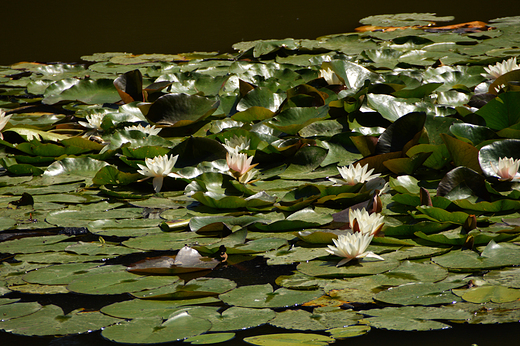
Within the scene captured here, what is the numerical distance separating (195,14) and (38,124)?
479cm

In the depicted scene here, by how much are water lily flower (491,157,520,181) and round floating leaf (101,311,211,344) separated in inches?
49.2

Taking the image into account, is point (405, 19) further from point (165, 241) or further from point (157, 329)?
point (157, 329)

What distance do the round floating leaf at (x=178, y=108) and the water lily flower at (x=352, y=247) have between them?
166 cm

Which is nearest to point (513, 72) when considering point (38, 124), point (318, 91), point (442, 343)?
point (318, 91)

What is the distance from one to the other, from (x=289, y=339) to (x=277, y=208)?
2.89 feet

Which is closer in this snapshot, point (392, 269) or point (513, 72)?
point (392, 269)

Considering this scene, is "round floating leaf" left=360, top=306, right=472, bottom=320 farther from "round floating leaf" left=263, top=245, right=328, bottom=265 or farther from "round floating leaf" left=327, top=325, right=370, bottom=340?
"round floating leaf" left=263, top=245, right=328, bottom=265

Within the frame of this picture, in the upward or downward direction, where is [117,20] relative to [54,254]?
upward

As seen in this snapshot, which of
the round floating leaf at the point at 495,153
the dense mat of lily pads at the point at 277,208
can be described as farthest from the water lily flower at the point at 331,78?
the round floating leaf at the point at 495,153

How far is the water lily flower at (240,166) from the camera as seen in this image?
2217 millimetres

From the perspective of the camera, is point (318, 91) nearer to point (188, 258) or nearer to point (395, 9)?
point (188, 258)

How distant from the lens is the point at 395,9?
7562mm

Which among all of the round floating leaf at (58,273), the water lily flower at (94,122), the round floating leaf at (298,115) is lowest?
the round floating leaf at (58,273)

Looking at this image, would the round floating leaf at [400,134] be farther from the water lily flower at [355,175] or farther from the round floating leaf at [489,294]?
the round floating leaf at [489,294]
